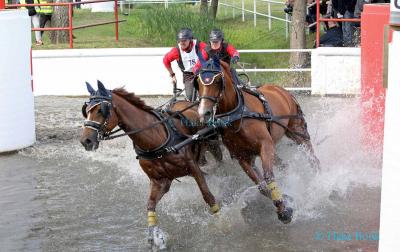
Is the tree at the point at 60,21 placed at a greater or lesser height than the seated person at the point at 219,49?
lesser

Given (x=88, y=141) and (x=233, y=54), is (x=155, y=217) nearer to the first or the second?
(x=88, y=141)

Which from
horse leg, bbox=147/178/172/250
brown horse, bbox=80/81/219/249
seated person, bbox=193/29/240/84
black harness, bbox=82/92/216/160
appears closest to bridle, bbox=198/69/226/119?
black harness, bbox=82/92/216/160

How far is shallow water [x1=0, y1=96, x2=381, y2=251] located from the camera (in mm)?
8328

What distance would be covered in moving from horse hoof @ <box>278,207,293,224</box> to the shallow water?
0.51 ft

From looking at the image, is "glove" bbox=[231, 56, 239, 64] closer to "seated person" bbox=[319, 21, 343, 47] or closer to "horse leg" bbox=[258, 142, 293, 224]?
"horse leg" bbox=[258, 142, 293, 224]

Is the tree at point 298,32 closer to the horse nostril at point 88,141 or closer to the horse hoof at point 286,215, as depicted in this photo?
A: the horse hoof at point 286,215

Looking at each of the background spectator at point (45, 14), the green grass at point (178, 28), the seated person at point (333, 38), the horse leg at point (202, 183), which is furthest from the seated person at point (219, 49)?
the background spectator at point (45, 14)

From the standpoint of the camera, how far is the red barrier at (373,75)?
11945 millimetres

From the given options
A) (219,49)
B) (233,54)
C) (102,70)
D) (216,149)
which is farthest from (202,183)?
(102,70)

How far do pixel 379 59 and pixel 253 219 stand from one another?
4.22 m

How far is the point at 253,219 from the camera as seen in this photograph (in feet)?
29.5

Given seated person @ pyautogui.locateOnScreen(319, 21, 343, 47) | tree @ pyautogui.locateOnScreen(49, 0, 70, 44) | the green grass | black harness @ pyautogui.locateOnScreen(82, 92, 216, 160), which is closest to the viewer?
black harness @ pyautogui.locateOnScreen(82, 92, 216, 160)

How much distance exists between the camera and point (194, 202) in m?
9.85

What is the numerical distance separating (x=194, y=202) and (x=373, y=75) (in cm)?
393
